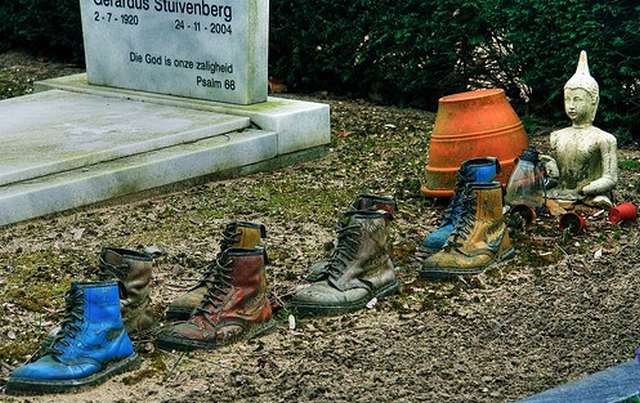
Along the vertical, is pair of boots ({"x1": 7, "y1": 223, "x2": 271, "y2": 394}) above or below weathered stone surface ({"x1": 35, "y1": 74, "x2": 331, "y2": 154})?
above

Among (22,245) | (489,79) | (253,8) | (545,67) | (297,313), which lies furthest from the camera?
(489,79)

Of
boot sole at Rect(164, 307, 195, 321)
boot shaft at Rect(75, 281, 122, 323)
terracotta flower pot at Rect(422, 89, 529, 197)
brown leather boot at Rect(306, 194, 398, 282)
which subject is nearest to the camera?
boot shaft at Rect(75, 281, 122, 323)

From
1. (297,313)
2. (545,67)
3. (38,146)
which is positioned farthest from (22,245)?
(545,67)

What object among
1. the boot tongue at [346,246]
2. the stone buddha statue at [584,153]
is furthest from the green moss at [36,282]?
the stone buddha statue at [584,153]

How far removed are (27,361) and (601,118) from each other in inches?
177

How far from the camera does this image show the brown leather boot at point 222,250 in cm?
512


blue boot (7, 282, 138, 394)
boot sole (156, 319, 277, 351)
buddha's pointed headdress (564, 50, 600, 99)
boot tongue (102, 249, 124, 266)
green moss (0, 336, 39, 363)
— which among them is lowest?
green moss (0, 336, 39, 363)

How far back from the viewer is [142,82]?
860 cm

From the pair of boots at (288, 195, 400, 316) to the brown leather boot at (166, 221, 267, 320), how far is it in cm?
30

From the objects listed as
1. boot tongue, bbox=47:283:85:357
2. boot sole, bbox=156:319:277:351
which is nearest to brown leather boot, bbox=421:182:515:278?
boot sole, bbox=156:319:277:351

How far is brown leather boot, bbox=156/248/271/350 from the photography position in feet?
16.0

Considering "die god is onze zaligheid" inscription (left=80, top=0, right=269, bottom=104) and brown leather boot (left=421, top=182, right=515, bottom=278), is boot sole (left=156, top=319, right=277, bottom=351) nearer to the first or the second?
brown leather boot (left=421, top=182, right=515, bottom=278)

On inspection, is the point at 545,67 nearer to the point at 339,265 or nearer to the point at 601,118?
the point at 601,118

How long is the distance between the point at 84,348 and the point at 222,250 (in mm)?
789
